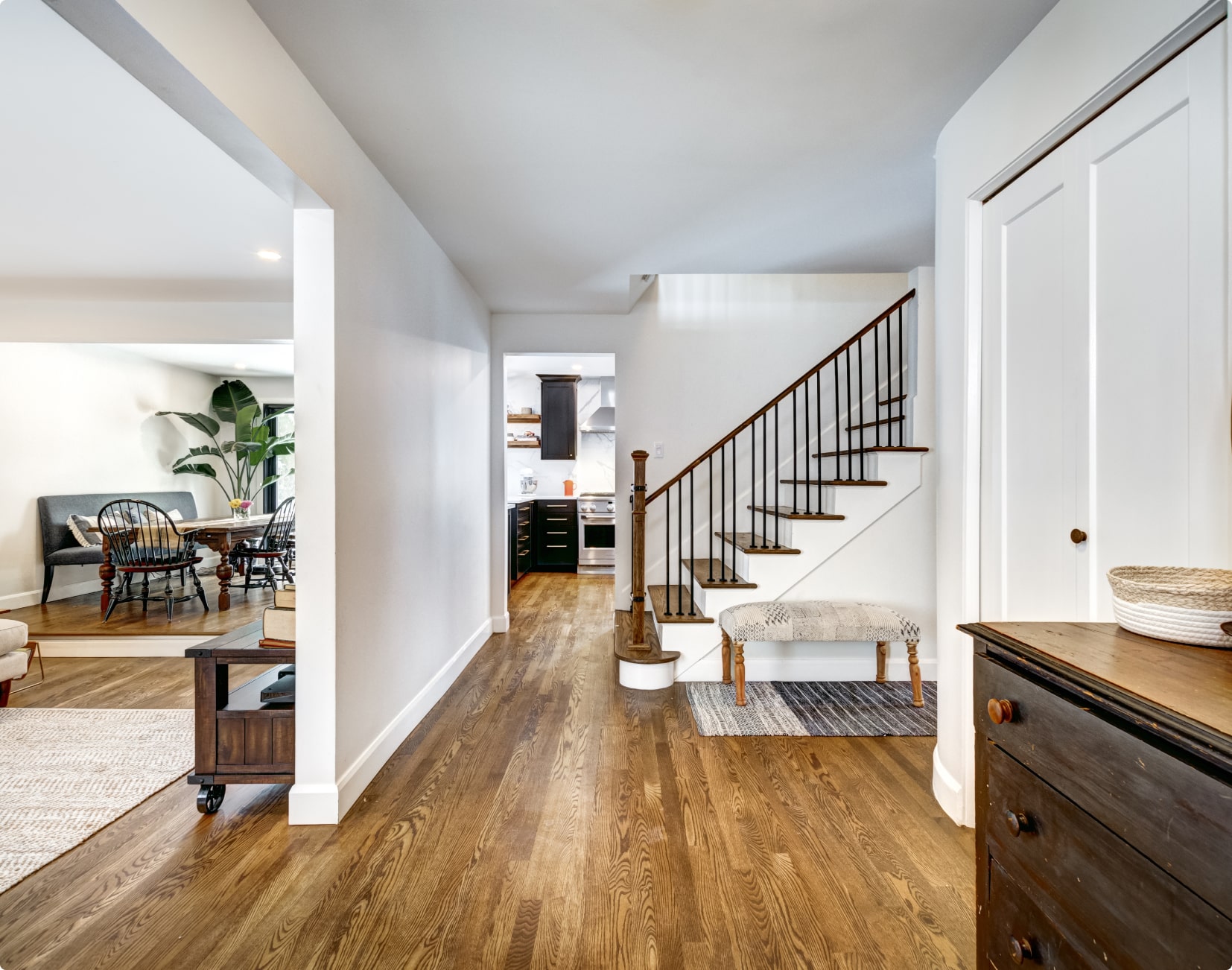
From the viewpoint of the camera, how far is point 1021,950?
3.21 feet

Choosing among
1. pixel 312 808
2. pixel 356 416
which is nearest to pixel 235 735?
pixel 312 808

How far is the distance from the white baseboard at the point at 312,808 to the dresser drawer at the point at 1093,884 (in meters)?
2.03

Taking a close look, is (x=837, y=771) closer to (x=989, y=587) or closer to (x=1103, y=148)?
(x=989, y=587)

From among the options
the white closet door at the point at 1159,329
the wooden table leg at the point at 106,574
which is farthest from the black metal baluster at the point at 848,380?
the wooden table leg at the point at 106,574

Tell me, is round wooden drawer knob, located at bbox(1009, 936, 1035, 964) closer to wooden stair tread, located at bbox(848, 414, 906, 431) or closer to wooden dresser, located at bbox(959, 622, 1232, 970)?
wooden dresser, located at bbox(959, 622, 1232, 970)

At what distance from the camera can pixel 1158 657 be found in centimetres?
91

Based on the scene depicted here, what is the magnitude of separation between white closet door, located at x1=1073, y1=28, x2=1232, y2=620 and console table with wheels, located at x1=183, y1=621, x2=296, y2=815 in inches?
100

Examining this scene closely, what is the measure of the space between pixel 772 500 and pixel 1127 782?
12.8ft

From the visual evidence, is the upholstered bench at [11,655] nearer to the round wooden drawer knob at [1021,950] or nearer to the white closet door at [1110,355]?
the round wooden drawer knob at [1021,950]

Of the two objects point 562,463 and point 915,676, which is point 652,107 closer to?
point 915,676

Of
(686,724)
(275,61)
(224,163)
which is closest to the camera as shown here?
(275,61)

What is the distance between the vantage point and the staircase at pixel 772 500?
3609 millimetres

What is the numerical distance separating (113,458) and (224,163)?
17.9 feet

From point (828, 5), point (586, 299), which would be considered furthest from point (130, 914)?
point (586, 299)
